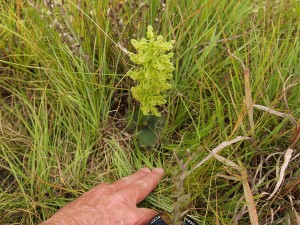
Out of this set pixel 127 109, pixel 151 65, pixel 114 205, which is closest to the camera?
pixel 151 65

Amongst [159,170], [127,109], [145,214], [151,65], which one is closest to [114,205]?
[145,214]

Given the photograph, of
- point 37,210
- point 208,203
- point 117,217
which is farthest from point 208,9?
point 37,210

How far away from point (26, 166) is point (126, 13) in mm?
752

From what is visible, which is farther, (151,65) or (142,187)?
(142,187)

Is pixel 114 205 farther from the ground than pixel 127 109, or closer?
closer

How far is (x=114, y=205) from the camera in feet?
5.00

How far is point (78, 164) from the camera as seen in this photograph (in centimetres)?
164

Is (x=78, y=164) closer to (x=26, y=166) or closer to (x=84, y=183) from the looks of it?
(x=84, y=183)

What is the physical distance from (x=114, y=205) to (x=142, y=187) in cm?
12

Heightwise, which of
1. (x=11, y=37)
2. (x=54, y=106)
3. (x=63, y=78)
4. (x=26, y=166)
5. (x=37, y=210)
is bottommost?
(x=37, y=210)

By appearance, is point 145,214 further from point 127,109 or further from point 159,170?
point 127,109

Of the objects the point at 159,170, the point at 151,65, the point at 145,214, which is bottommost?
the point at 145,214

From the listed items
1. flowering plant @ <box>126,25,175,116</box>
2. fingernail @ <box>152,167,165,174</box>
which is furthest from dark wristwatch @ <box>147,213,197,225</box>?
flowering plant @ <box>126,25,175,116</box>

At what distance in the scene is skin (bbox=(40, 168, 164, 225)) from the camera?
1471mm
